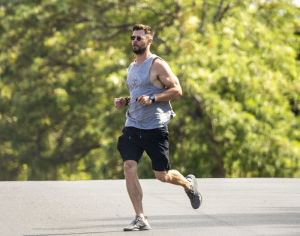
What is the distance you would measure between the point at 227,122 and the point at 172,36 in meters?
2.53

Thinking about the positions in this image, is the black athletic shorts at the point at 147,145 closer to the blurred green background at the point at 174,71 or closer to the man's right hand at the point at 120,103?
the man's right hand at the point at 120,103

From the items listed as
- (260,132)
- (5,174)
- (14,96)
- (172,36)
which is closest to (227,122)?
(260,132)

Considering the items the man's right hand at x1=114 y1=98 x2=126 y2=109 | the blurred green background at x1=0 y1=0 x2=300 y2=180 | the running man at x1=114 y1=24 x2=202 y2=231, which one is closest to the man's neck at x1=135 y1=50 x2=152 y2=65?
the running man at x1=114 y1=24 x2=202 y2=231

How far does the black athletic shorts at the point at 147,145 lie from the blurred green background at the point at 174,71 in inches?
428

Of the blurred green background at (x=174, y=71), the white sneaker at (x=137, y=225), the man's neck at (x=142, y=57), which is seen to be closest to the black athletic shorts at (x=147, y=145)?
the white sneaker at (x=137, y=225)

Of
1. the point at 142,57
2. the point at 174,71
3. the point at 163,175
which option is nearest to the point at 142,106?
the point at 142,57

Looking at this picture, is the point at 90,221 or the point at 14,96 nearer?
the point at 90,221

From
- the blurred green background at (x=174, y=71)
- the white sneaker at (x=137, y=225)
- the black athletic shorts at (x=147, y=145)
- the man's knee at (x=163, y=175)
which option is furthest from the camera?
the blurred green background at (x=174, y=71)

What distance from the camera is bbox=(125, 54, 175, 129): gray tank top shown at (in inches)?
299

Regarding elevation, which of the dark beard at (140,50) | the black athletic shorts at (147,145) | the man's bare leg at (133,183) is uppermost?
the dark beard at (140,50)

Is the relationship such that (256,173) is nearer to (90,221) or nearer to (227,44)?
(227,44)

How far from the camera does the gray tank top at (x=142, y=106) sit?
7605mm

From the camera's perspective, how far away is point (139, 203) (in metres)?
7.64

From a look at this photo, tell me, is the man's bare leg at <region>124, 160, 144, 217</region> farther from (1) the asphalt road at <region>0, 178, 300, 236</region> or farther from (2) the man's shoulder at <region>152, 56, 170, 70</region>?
(2) the man's shoulder at <region>152, 56, 170, 70</region>
